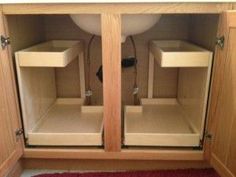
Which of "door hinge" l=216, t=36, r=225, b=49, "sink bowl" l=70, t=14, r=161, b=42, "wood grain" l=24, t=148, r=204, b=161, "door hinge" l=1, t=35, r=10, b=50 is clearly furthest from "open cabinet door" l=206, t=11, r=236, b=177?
"door hinge" l=1, t=35, r=10, b=50

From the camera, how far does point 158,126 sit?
110 centimetres

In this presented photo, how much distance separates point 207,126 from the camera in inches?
35.8

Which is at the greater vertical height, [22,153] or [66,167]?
[22,153]

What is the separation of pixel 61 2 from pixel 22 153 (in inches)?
24.3

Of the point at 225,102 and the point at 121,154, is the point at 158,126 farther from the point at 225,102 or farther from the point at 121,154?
the point at 225,102

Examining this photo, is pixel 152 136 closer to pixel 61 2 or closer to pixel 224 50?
pixel 224 50

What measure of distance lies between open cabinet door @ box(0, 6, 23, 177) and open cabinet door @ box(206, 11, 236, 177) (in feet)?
2.44

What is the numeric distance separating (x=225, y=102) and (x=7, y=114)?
0.76 meters

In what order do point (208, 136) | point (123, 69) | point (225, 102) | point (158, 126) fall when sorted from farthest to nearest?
point (123, 69), point (158, 126), point (208, 136), point (225, 102)

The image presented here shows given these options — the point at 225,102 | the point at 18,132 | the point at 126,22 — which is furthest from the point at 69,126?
the point at 225,102

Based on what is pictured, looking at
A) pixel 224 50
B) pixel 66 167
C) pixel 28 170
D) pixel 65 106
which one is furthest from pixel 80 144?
pixel 224 50

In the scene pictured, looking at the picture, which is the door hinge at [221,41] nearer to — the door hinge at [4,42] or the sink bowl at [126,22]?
the sink bowl at [126,22]

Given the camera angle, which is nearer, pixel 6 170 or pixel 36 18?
pixel 6 170

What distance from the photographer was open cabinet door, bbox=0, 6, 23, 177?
0.80 meters
